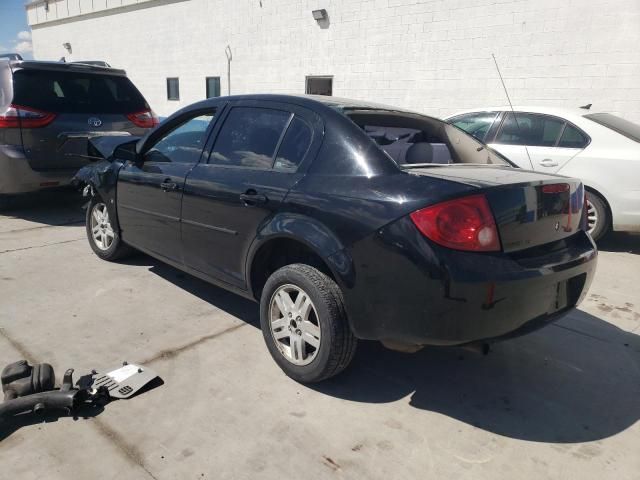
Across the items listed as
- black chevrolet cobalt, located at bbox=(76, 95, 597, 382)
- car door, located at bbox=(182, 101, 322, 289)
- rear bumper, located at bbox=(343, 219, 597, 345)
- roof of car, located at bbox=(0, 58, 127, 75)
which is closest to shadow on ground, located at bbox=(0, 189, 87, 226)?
roof of car, located at bbox=(0, 58, 127, 75)

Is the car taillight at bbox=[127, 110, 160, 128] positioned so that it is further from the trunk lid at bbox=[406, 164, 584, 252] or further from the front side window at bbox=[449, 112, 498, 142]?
the trunk lid at bbox=[406, 164, 584, 252]

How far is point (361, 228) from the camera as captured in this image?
2.36 m

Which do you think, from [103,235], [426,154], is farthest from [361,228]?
[103,235]

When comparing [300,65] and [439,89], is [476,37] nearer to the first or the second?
[439,89]

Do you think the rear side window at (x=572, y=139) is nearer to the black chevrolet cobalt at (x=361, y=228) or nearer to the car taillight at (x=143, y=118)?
the black chevrolet cobalt at (x=361, y=228)

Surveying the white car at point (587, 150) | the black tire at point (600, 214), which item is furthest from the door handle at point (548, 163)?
the black tire at point (600, 214)

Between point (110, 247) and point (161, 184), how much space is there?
129 centimetres

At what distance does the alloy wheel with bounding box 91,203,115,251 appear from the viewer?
4.55 metres

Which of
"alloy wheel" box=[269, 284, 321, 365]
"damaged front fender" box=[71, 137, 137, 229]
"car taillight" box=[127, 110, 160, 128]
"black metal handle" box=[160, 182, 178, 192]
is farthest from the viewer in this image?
"car taillight" box=[127, 110, 160, 128]

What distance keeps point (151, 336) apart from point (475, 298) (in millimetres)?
2126

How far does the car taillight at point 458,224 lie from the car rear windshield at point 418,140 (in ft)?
1.65

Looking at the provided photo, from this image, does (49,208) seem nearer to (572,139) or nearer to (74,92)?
(74,92)

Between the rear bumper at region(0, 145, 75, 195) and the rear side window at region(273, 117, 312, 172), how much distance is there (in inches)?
162

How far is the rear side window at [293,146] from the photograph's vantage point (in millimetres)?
2797
